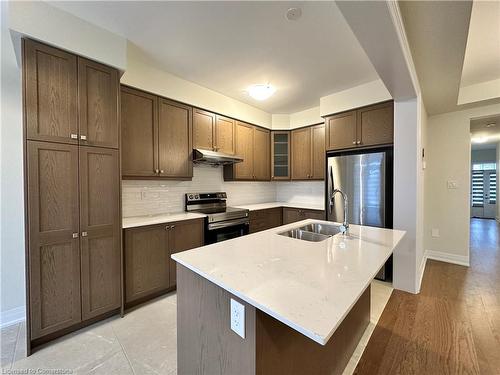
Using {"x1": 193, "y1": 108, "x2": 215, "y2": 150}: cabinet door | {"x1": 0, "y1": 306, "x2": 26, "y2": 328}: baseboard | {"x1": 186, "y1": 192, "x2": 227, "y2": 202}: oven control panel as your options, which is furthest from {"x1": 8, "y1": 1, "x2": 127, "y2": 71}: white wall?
{"x1": 0, "y1": 306, "x2": 26, "y2": 328}: baseboard

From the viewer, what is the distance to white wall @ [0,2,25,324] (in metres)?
2.08

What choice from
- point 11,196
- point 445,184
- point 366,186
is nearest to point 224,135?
point 366,186

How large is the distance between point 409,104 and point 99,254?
142 inches

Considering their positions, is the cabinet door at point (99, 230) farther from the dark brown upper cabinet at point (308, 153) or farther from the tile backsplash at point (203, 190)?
the dark brown upper cabinet at point (308, 153)

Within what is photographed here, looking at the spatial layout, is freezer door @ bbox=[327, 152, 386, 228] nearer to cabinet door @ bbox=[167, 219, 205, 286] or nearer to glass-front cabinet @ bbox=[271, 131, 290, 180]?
glass-front cabinet @ bbox=[271, 131, 290, 180]

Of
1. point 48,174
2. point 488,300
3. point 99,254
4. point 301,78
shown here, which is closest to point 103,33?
point 48,174

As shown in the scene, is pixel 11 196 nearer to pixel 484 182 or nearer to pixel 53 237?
pixel 53 237

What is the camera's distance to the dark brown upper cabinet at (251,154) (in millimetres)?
3734

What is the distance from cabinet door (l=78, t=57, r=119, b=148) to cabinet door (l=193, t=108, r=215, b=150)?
3.71 feet

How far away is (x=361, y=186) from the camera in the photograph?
9.99ft

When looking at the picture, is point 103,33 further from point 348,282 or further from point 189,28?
point 348,282

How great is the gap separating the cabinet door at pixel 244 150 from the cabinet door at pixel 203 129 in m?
0.52

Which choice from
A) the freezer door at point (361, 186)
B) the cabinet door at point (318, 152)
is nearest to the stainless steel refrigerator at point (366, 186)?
the freezer door at point (361, 186)

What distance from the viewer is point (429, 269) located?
3.35m
